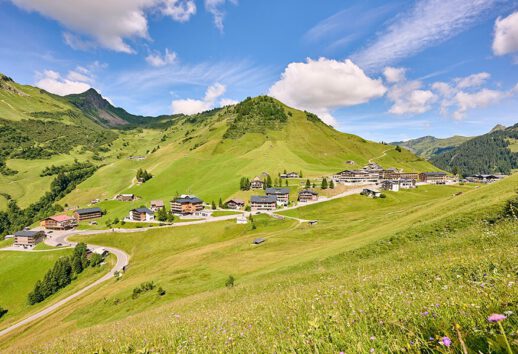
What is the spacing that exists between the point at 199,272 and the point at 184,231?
64438 millimetres

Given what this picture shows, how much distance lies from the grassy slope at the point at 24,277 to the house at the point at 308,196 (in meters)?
95.8

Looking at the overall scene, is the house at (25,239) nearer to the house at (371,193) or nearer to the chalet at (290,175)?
the chalet at (290,175)

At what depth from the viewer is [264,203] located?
472ft

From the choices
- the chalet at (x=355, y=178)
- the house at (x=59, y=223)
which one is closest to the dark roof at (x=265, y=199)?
the chalet at (x=355, y=178)

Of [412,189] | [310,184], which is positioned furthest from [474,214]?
[412,189]

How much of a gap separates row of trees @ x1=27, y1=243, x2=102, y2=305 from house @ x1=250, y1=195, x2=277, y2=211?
245 feet

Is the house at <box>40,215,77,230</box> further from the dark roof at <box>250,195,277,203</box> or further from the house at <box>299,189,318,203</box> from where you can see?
the house at <box>299,189,318,203</box>

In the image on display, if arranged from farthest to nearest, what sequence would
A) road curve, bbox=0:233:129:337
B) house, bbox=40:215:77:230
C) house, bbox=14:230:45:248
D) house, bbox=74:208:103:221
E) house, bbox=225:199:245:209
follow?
house, bbox=74:208:103:221
house, bbox=40:215:77:230
house, bbox=225:199:245:209
house, bbox=14:230:45:248
road curve, bbox=0:233:129:337

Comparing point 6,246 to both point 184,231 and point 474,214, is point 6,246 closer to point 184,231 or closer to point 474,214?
point 184,231

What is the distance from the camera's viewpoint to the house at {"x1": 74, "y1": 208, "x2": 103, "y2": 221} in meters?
180

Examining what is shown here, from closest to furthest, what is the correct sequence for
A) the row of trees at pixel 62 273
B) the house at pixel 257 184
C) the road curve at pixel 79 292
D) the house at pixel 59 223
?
1. the road curve at pixel 79 292
2. the row of trees at pixel 62 273
3. the house at pixel 59 223
4. the house at pixel 257 184

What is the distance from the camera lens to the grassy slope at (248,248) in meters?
36.9

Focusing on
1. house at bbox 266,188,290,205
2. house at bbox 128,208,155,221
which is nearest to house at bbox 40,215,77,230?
house at bbox 128,208,155,221

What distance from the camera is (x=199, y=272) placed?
62.6 m
